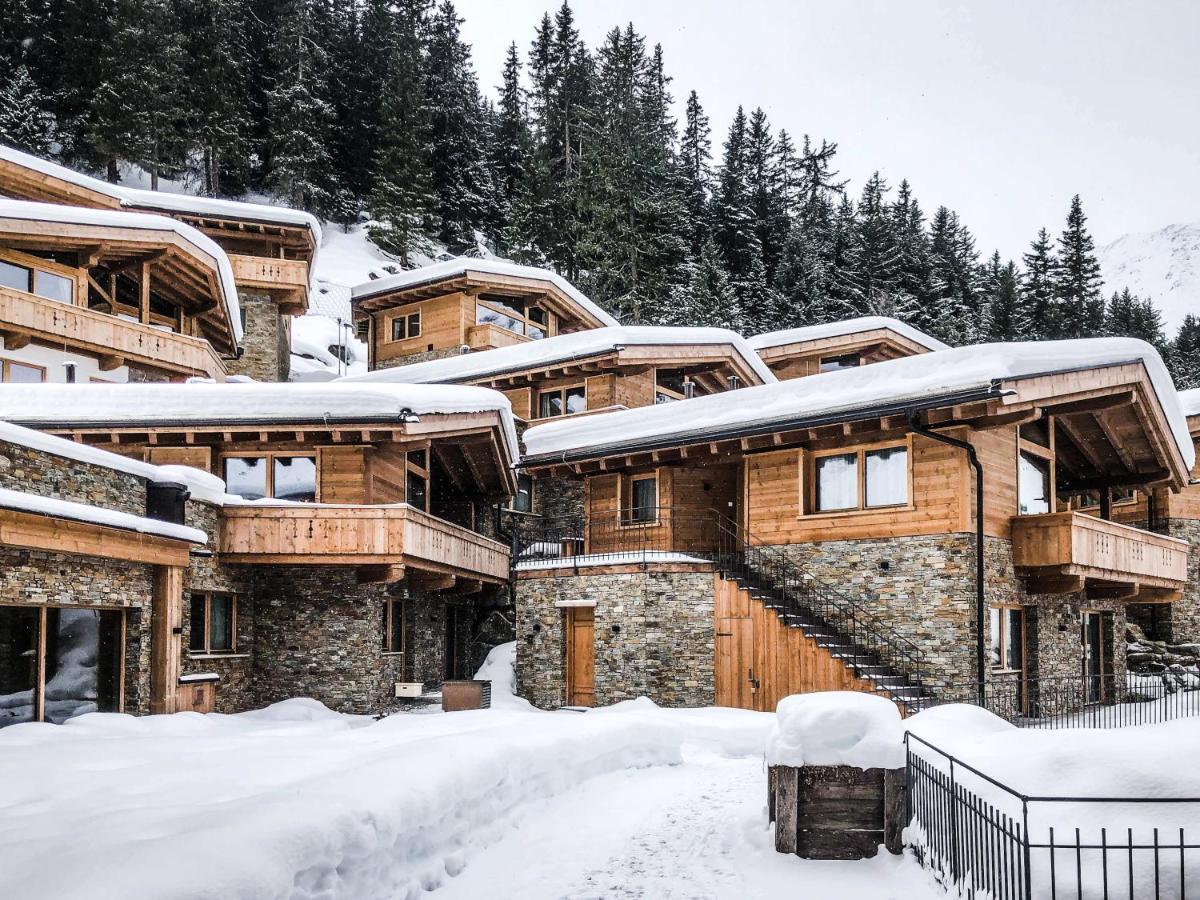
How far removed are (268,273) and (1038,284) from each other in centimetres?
4593

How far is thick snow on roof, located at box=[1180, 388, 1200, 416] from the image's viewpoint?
2859 centimetres

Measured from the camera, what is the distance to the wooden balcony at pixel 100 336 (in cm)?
2411

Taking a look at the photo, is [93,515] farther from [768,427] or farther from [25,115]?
[25,115]

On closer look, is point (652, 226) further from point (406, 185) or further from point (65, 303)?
point (65, 303)

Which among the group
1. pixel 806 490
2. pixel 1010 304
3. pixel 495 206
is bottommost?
pixel 806 490

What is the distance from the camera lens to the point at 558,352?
3008cm

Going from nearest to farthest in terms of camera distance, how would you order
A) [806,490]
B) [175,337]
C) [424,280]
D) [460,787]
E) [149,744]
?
[460,787] → [149,744] → [806,490] → [175,337] → [424,280]

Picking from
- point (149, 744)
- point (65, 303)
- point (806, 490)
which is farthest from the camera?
point (65, 303)

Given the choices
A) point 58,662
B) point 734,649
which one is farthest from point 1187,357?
point 58,662

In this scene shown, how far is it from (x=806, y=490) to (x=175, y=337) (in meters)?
18.4

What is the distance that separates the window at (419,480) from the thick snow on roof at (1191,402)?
21450mm

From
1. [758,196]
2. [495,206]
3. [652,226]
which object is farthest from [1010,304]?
[495,206]

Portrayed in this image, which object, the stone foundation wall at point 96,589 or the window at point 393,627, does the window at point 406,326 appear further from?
the stone foundation wall at point 96,589

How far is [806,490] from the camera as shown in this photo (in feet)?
66.0
